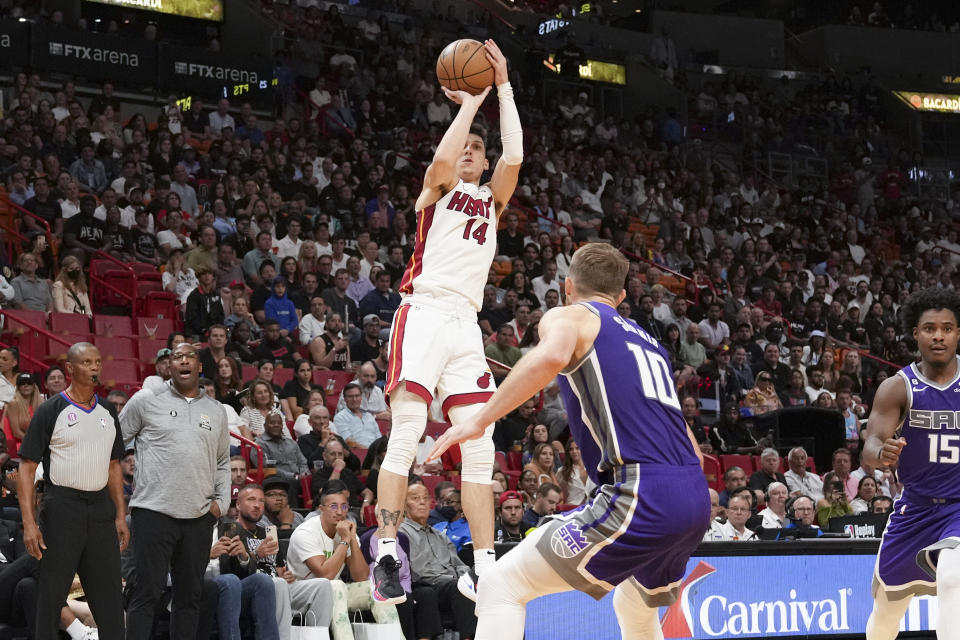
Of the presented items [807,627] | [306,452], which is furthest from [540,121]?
[807,627]

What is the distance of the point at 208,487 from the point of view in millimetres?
7859

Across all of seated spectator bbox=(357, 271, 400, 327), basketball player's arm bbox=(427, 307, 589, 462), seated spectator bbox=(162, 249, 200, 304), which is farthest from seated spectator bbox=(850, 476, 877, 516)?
basketball player's arm bbox=(427, 307, 589, 462)

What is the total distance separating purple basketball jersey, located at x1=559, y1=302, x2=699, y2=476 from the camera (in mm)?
4848

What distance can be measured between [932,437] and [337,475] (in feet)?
20.7

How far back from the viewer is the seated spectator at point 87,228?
14844 millimetres

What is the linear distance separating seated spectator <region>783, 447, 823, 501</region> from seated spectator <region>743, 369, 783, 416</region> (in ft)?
7.01

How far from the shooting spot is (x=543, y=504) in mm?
11297

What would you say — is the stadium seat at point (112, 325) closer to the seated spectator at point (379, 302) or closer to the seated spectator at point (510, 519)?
the seated spectator at point (379, 302)

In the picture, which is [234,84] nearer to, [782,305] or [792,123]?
[782,305]

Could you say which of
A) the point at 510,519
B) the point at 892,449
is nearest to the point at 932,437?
the point at 892,449

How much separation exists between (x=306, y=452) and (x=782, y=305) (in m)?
11.5

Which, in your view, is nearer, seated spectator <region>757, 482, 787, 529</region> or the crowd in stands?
the crowd in stands

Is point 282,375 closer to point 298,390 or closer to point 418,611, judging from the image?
point 298,390

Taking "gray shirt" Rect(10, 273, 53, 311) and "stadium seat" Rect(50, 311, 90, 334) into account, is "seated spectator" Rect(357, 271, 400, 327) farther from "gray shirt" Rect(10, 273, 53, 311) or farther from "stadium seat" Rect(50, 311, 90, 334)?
"gray shirt" Rect(10, 273, 53, 311)
